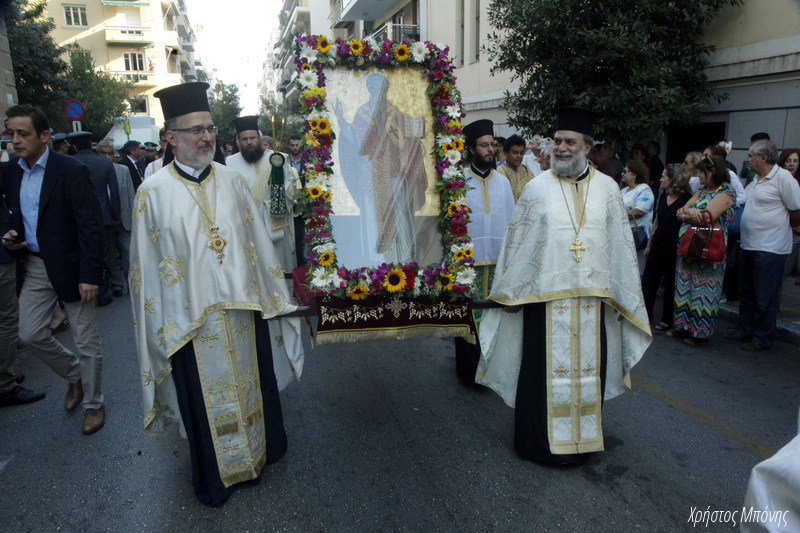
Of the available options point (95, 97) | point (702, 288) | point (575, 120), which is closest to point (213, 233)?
point (575, 120)

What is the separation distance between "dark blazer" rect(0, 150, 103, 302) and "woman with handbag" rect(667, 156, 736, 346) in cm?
553

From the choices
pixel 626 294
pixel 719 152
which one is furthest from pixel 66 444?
pixel 719 152

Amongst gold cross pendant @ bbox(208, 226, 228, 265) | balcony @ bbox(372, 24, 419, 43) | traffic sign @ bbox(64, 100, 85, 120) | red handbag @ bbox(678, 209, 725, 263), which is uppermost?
balcony @ bbox(372, 24, 419, 43)

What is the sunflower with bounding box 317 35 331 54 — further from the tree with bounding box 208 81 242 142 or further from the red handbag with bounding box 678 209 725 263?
the tree with bounding box 208 81 242 142

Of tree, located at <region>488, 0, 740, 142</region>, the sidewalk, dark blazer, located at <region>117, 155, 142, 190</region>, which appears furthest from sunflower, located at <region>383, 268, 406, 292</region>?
dark blazer, located at <region>117, 155, 142, 190</region>

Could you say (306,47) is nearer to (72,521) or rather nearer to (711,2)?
(72,521)

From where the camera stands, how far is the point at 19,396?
4684 mm

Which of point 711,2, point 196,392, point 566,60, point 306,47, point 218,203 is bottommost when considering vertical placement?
point 196,392

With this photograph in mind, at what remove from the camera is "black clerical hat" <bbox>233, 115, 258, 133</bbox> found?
611 cm

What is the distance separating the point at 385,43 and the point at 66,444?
3.60 meters

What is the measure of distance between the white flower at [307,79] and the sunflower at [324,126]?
0.76 feet

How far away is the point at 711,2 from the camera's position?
8.38 metres

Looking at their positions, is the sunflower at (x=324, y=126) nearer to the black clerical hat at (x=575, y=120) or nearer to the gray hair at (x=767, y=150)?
the black clerical hat at (x=575, y=120)

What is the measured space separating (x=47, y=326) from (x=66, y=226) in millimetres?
795
